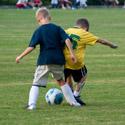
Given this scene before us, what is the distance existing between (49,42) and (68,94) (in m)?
0.98

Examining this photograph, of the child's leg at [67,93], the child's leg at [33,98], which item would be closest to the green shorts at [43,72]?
the child's leg at [33,98]

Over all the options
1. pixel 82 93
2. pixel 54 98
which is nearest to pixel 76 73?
pixel 54 98

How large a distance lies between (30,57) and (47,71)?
402 inches

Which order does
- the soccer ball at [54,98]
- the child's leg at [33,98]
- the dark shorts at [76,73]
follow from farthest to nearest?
the dark shorts at [76,73], the soccer ball at [54,98], the child's leg at [33,98]

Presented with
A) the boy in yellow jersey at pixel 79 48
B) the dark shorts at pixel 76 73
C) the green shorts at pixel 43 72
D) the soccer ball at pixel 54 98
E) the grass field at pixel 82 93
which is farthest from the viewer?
the dark shorts at pixel 76 73

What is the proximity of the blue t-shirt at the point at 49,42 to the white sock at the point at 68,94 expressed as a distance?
0.46 meters

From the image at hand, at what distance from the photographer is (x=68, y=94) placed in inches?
508

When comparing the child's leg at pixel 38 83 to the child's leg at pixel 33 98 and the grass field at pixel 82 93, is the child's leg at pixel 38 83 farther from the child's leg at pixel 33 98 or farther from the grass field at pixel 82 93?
the grass field at pixel 82 93

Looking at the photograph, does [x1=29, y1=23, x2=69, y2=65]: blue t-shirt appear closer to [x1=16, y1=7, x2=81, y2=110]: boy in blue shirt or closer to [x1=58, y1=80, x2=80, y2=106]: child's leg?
[x1=16, y1=7, x2=81, y2=110]: boy in blue shirt

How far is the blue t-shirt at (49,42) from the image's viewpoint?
1251cm

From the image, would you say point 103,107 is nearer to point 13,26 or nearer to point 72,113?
point 72,113

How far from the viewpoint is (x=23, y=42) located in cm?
2747

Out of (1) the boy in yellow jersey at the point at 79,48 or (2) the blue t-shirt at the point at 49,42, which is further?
(1) the boy in yellow jersey at the point at 79,48

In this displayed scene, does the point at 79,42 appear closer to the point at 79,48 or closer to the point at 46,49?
the point at 79,48
